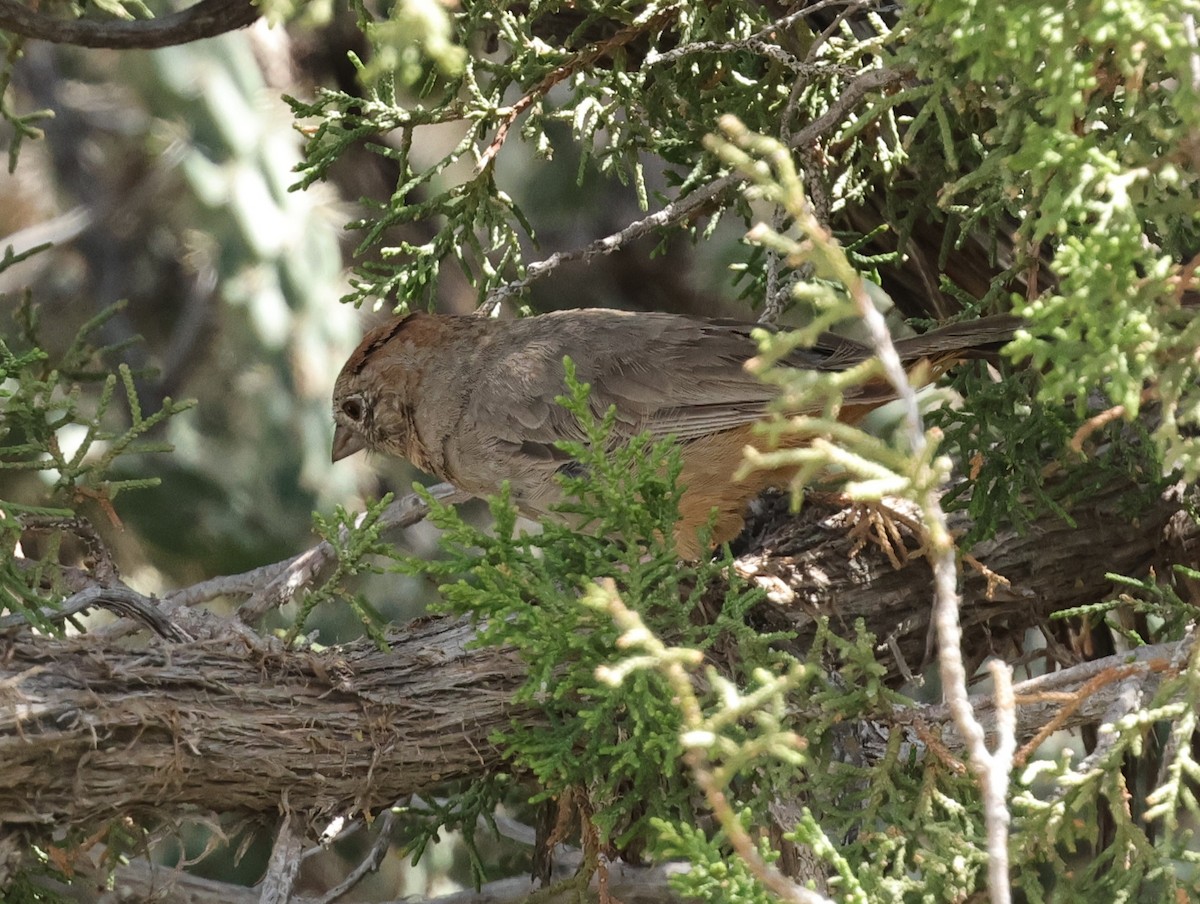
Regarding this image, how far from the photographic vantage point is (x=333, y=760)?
3.33 meters

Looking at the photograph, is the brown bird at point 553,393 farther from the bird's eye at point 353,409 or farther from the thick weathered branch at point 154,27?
the thick weathered branch at point 154,27

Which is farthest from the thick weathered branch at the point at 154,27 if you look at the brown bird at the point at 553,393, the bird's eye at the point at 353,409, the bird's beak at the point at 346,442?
the bird's beak at the point at 346,442

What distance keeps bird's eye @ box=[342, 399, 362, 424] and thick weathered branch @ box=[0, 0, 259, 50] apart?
4.49 ft

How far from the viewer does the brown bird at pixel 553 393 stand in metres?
4.27

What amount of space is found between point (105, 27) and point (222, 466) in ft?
15.3

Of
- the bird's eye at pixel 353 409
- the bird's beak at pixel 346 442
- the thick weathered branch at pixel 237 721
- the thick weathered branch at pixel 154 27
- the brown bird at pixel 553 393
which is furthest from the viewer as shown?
the bird's beak at pixel 346 442

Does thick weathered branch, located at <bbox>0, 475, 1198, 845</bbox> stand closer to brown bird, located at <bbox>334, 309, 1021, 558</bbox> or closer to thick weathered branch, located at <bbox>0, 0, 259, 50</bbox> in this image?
brown bird, located at <bbox>334, 309, 1021, 558</bbox>

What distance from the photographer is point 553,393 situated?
4.48m

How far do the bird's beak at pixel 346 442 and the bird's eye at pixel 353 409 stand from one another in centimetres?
8

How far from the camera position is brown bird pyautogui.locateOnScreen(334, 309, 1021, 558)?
4266 mm

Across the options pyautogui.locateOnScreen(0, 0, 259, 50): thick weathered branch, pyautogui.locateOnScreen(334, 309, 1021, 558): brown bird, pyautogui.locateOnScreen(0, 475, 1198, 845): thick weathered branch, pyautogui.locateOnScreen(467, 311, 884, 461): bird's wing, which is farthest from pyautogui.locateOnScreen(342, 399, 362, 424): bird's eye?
pyautogui.locateOnScreen(0, 0, 259, 50): thick weathered branch

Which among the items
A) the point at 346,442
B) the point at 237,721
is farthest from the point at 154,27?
the point at 237,721

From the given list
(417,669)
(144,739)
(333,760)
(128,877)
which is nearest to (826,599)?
(417,669)

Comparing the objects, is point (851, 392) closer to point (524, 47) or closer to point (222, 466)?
point (524, 47)
